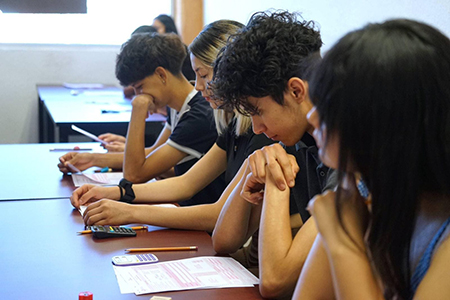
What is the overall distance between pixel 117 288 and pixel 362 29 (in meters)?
0.70

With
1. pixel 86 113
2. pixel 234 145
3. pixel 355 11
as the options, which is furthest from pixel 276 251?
pixel 86 113

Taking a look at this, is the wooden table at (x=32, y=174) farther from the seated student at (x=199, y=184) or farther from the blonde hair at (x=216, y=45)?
the blonde hair at (x=216, y=45)

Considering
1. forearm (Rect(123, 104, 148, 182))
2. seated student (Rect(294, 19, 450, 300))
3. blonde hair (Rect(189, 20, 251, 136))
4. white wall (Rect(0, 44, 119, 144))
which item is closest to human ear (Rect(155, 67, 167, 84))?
forearm (Rect(123, 104, 148, 182))

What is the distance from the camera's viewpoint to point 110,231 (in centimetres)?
149

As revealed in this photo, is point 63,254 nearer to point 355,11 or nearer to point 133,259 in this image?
point 133,259

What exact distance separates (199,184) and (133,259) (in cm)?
72

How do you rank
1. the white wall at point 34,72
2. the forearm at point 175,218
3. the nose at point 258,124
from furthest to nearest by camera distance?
1. the white wall at point 34,72
2. the forearm at point 175,218
3. the nose at point 258,124

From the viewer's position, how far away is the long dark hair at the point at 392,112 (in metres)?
0.74

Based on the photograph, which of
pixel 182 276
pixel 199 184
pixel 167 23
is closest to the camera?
pixel 182 276

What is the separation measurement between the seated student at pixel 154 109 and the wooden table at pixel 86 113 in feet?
2.39

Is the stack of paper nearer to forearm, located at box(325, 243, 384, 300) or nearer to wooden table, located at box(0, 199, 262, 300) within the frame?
wooden table, located at box(0, 199, 262, 300)

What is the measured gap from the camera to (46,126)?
483 cm

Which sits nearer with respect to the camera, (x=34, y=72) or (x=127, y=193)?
(x=127, y=193)

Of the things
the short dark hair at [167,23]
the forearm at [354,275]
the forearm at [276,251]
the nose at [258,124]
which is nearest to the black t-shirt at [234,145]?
the nose at [258,124]
